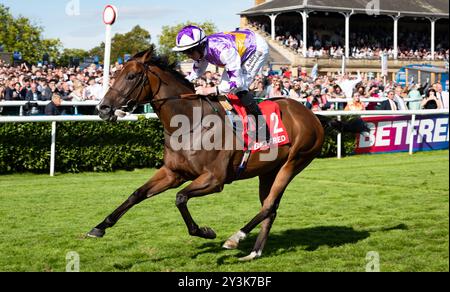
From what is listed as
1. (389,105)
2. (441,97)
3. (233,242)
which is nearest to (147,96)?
(233,242)

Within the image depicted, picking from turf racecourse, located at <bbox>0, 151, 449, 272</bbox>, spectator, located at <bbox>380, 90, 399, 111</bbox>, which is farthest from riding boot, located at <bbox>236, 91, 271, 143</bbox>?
spectator, located at <bbox>380, 90, 399, 111</bbox>

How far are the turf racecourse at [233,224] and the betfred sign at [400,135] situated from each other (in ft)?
8.56

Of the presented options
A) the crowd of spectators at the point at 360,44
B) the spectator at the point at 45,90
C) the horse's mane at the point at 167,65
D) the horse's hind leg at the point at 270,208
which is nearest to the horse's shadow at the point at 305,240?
the horse's hind leg at the point at 270,208

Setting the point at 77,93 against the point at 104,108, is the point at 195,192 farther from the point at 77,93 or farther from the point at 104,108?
the point at 77,93

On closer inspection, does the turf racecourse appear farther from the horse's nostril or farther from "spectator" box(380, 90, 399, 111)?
"spectator" box(380, 90, 399, 111)

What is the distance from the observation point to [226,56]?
207 inches

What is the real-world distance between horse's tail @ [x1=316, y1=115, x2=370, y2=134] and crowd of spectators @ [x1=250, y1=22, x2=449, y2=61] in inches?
1261

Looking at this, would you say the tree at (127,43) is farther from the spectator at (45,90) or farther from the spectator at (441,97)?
the spectator at (45,90)

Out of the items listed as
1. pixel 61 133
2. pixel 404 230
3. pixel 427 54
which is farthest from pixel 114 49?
pixel 404 230

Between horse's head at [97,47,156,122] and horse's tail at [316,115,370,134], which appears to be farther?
horse's tail at [316,115,370,134]

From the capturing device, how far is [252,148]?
5.43 m

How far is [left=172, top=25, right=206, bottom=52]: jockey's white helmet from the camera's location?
512 centimetres

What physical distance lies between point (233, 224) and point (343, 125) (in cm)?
138

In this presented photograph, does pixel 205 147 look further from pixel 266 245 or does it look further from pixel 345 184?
pixel 345 184
